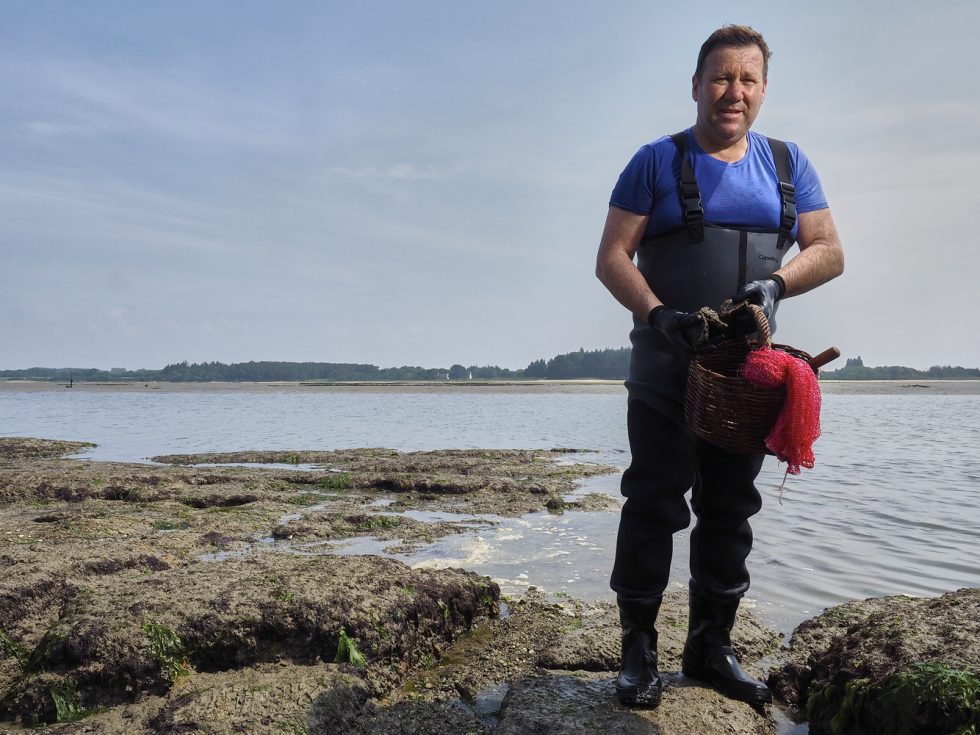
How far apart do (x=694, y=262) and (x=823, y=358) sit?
2.05 feet

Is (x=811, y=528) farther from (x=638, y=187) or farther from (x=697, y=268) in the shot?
(x=638, y=187)

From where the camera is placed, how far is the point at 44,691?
290 centimetres

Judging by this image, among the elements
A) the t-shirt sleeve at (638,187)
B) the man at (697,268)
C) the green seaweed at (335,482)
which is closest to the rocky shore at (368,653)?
the man at (697,268)

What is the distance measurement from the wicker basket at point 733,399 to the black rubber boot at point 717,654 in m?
0.87

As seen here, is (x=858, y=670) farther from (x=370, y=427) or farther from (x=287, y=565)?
(x=370, y=427)

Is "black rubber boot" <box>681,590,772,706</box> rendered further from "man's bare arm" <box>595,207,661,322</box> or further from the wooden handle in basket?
"man's bare arm" <box>595,207,661,322</box>

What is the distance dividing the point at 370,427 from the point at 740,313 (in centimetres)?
2070

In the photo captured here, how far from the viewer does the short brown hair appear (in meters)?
2.81

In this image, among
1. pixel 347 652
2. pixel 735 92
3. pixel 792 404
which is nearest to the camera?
pixel 792 404

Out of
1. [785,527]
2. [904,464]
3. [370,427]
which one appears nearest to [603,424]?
[370,427]

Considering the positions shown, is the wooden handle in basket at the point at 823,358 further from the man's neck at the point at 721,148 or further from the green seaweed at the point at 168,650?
the green seaweed at the point at 168,650

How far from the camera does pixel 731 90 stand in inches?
111

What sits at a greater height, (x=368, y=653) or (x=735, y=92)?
(x=735, y=92)

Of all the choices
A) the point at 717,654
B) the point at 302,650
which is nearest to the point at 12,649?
the point at 302,650
